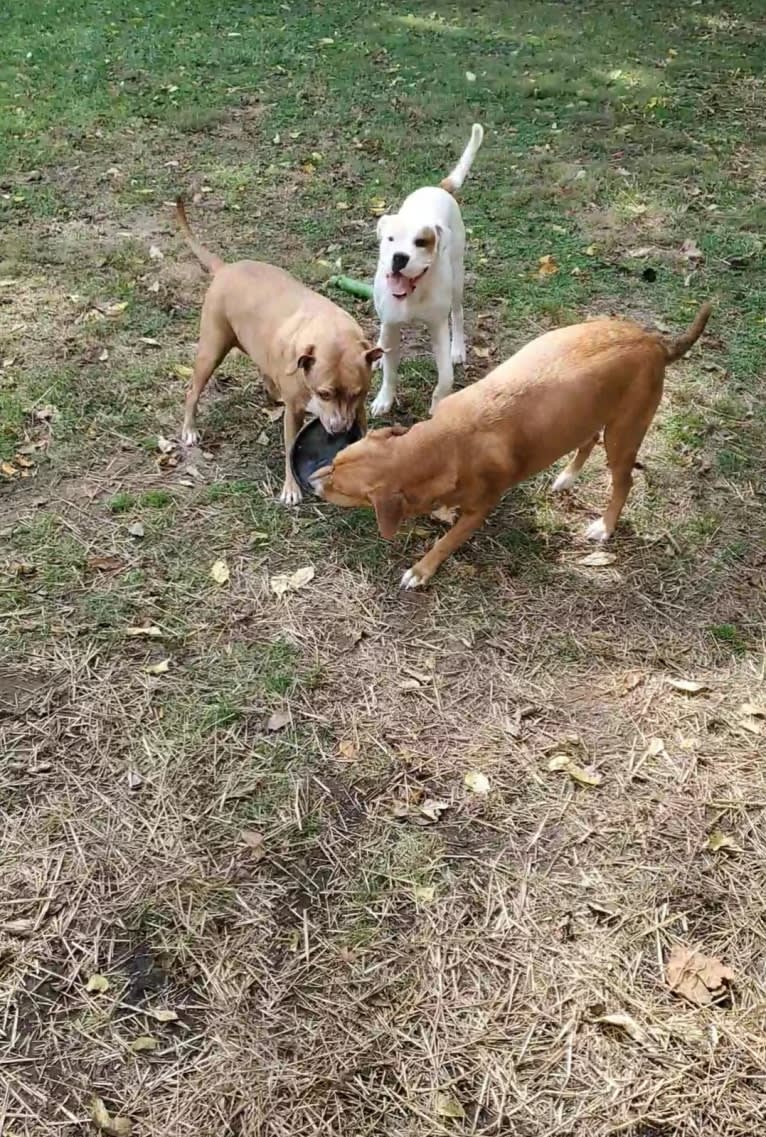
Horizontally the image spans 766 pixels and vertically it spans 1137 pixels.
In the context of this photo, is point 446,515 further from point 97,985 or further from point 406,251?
point 97,985

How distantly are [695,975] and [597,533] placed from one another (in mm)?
2230

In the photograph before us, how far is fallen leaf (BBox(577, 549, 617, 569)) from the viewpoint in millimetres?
4531

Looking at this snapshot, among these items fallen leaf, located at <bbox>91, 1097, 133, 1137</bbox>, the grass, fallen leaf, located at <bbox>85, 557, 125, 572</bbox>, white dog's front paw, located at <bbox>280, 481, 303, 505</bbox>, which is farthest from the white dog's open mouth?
fallen leaf, located at <bbox>91, 1097, 133, 1137</bbox>

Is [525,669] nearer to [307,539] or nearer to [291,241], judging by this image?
[307,539]

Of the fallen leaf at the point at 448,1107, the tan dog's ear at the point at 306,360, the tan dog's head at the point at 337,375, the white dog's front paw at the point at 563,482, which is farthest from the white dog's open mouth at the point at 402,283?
the fallen leaf at the point at 448,1107

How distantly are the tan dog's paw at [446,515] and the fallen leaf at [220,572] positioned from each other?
44.6 inches

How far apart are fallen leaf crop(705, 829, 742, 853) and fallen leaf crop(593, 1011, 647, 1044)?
0.74 m

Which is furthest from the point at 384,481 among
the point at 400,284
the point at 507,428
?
the point at 400,284

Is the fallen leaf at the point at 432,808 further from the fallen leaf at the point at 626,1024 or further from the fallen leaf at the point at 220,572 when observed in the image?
the fallen leaf at the point at 220,572

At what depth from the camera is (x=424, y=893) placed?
10.6 feet

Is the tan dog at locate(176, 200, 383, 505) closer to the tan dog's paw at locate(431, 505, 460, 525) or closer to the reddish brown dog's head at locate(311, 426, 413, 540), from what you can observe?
the reddish brown dog's head at locate(311, 426, 413, 540)

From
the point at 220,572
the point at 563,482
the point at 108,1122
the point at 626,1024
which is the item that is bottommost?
the point at 108,1122

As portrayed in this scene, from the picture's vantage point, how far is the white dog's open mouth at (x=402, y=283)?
15.7 ft

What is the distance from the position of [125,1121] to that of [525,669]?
227 cm
